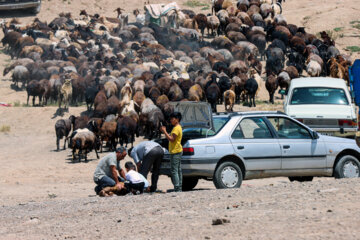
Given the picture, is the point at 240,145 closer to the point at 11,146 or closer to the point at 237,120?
the point at 237,120

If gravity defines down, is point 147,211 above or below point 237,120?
below

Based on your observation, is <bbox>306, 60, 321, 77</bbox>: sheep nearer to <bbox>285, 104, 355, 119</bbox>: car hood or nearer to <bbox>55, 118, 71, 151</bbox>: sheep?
<bbox>55, 118, 71, 151</bbox>: sheep

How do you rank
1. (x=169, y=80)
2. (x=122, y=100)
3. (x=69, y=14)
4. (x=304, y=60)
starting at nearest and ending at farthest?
(x=122, y=100) < (x=169, y=80) < (x=304, y=60) < (x=69, y=14)

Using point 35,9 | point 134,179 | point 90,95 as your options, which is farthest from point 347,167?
point 35,9

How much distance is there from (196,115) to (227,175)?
144 cm

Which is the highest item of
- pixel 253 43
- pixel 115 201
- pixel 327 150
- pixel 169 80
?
pixel 253 43

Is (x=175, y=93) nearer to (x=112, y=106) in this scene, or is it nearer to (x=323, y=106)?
(x=112, y=106)

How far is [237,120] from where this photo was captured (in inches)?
458

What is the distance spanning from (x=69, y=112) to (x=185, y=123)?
14981 millimetres

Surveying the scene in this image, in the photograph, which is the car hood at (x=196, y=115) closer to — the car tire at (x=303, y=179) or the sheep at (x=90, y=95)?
the car tire at (x=303, y=179)

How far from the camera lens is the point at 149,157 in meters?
11.5

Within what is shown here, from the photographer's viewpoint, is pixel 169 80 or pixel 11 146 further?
pixel 169 80

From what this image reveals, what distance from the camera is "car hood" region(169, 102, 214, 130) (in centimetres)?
1204

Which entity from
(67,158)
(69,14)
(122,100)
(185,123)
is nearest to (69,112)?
(122,100)
